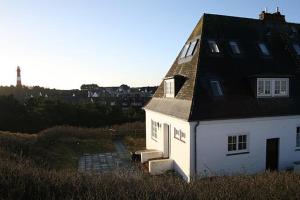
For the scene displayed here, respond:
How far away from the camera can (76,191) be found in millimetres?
6395

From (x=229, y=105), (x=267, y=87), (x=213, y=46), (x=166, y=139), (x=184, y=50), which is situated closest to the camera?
(x=229, y=105)

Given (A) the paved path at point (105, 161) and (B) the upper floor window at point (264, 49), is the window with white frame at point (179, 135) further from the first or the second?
(B) the upper floor window at point (264, 49)

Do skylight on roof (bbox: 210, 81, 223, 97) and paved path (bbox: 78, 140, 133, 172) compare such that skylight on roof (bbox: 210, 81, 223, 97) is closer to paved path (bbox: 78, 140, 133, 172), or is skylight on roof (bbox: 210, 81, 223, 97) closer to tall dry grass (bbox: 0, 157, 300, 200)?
paved path (bbox: 78, 140, 133, 172)

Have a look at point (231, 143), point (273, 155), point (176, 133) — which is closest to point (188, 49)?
point (176, 133)

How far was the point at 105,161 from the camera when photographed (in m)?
18.8

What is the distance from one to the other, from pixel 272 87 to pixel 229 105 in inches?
130

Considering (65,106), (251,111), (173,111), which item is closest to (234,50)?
(251,111)

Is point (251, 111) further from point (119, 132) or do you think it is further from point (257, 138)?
point (119, 132)

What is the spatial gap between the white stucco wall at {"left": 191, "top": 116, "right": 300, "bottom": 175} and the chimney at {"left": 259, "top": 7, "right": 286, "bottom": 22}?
27.5 ft

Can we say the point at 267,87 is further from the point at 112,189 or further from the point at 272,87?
the point at 112,189

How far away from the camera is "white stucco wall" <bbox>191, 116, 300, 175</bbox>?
14.0 meters

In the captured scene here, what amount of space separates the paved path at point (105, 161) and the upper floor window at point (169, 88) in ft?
17.2

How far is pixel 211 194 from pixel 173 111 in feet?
30.9

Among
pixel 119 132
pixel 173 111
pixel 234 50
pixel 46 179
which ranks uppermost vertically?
pixel 234 50
